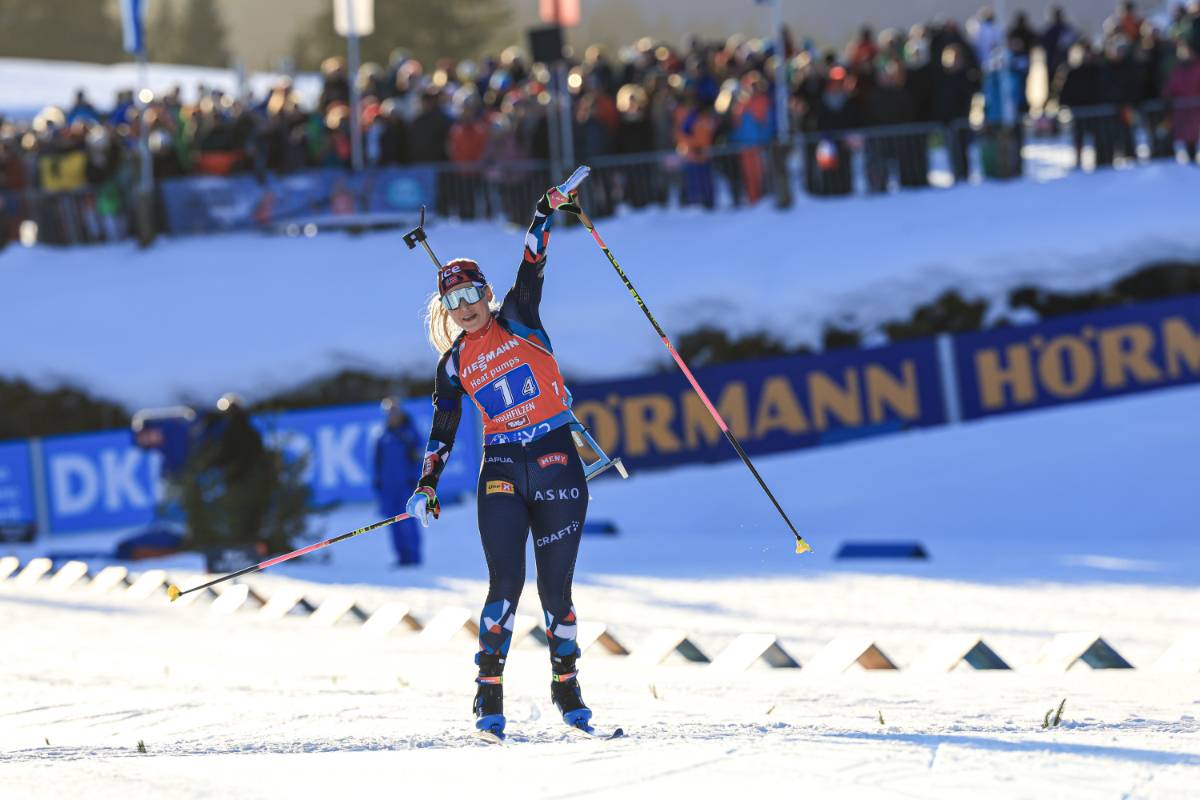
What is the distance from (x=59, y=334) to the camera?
22.3 m

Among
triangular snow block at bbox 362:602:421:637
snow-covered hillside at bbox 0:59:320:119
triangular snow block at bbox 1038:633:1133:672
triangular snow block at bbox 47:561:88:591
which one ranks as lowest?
triangular snow block at bbox 47:561:88:591

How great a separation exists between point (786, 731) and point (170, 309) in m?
17.4

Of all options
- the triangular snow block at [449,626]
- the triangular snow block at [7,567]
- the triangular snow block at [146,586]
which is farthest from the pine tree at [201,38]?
the triangular snow block at [449,626]

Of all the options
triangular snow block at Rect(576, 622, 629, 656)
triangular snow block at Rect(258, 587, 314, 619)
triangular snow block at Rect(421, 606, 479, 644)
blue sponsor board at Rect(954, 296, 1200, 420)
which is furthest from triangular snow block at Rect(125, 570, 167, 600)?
blue sponsor board at Rect(954, 296, 1200, 420)

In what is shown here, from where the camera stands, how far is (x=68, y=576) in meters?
14.9

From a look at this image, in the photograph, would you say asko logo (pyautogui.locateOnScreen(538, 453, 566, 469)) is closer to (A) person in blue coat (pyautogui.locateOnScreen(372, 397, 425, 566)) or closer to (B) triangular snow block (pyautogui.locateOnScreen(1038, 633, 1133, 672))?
(B) triangular snow block (pyautogui.locateOnScreen(1038, 633, 1133, 672))

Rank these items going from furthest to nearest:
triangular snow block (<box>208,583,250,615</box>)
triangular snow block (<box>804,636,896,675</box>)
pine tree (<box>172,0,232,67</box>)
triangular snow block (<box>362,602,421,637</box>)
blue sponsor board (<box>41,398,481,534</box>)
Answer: pine tree (<box>172,0,232,67</box>), blue sponsor board (<box>41,398,481,534</box>), triangular snow block (<box>208,583,250,615</box>), triangular snow block (<box>362,602,421,637</box>), triangular snow block (<box>804,636,896,675</box>)

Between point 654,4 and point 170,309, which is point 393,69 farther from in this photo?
point 654,4

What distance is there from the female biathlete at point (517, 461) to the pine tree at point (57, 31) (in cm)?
6910

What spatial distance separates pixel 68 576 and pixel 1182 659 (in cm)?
1016

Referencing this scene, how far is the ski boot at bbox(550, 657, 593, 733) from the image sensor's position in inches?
262

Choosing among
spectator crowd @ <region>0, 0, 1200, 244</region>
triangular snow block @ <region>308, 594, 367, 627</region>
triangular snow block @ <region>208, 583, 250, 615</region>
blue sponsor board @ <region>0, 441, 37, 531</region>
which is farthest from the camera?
spectator crowd @ <region>0, 0, 1200, 244</region>

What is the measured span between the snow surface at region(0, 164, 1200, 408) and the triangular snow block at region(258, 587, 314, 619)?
814cm

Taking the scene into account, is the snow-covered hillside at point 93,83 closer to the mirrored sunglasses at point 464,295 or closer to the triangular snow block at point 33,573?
the triangular snow block at point 33,573
